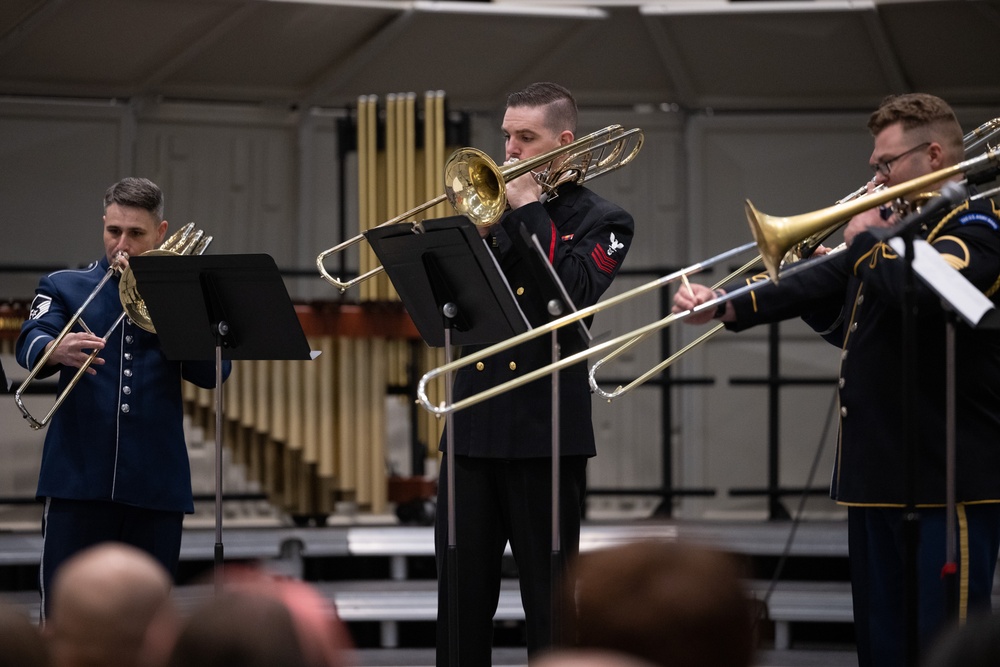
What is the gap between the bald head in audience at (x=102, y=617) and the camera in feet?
5.01

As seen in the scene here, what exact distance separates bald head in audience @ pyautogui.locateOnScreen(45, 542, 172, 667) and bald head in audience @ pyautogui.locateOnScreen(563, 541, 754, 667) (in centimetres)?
57

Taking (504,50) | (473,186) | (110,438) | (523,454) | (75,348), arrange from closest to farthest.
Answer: (523,454) → (473,186) → (75,348) → (110,438) → (504,50)

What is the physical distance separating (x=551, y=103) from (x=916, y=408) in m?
1.40

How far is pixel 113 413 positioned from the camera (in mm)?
4027

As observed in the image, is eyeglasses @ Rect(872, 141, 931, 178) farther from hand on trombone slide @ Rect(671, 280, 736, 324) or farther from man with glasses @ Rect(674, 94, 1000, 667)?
hand on trombone slide @ Rect(671, 280, 736, 324)

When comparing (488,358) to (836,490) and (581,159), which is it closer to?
(581,159)

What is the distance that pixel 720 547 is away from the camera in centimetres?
139

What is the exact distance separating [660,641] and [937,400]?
2.05 metres

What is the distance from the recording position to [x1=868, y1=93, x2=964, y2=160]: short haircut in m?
3.21

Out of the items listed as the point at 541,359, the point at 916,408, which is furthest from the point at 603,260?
the point at 916,408

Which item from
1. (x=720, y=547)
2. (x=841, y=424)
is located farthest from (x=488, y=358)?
(x=720, y=547)

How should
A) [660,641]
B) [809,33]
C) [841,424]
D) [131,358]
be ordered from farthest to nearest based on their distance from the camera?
[809,33], [131,358], [841,424], [660,641]

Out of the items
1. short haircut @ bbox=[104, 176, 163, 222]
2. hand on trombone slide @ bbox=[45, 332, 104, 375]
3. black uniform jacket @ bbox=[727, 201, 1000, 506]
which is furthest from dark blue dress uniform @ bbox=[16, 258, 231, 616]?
black uniform jacket @ bbox=[727, 201, 1000, 506]

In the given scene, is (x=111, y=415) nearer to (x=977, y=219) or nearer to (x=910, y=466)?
(x=910, y=466)
